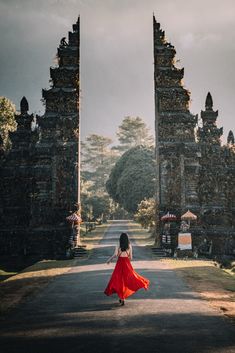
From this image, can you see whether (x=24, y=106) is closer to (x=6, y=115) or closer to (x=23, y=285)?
(x=6, y=115)

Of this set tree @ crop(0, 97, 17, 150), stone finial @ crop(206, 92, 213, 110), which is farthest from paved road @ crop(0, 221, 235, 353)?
tree @ crop(0, 97, 17, 150)

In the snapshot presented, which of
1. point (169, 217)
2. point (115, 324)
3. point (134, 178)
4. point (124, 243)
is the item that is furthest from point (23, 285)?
point (134, 178)

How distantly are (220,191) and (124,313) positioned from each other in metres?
24.3

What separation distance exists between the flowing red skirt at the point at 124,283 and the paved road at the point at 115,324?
1.16 feet

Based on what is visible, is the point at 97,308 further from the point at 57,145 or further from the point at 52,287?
the point at 57,145

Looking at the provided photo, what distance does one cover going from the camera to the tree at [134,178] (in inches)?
2210

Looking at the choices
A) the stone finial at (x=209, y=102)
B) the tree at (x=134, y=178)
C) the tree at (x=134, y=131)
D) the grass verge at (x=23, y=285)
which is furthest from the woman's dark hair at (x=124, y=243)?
the tree at (x=134, y=131)

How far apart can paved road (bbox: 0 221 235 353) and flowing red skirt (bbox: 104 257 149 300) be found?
1.16ft

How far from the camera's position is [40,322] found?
838 centimetres

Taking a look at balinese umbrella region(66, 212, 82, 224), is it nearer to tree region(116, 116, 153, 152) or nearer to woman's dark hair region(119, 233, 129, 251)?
woman's dark hair region(119, 233, 129, 251)

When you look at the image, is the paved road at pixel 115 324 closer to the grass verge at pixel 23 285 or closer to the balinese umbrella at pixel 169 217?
the grass verge at pixel 23 285

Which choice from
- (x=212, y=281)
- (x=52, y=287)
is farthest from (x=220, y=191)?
(x=52, y=287)

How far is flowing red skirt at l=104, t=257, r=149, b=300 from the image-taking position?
10242mm

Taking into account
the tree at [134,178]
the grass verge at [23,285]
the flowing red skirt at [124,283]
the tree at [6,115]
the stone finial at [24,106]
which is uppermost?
the tree at [6,115]
